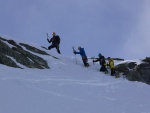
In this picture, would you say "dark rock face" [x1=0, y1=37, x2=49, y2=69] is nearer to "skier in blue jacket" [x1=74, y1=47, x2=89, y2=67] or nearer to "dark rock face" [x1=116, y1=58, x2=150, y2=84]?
"skier in blue jacket" [x1=74, y1=47, x2=89, y2=67]

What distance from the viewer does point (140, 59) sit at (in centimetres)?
3150

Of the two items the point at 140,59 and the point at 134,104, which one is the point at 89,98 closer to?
the point at 134,104

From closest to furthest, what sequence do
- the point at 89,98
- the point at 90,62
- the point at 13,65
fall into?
the point at 89,98 < the point at 13,65 < the point at 90,62

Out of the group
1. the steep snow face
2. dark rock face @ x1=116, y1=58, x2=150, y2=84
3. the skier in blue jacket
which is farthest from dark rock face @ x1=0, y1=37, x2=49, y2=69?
dark rock face @ x1=116, y1=58, x2=150, y2=84

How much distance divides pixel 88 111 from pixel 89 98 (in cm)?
275

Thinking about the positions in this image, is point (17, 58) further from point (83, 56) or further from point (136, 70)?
point (136, 70)

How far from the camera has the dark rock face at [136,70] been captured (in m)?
28.4

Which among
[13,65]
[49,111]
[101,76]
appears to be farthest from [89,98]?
[101,76]

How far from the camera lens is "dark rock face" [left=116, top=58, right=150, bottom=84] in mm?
28358

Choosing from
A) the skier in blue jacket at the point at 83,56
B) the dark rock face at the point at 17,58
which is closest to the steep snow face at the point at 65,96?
the dark rock face at the point at 17,58

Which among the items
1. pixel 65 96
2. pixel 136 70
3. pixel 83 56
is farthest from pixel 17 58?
pixel 136 70

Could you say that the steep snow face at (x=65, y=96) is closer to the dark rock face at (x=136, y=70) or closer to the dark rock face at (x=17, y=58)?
the dark rock face at (x=17, y=58)

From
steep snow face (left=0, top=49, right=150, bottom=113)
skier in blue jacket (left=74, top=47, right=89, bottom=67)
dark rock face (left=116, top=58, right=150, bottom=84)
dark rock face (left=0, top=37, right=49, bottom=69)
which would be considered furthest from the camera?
skier in blue jacket (left=74, top=47, right=89, bottom=67)

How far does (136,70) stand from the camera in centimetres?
2956
